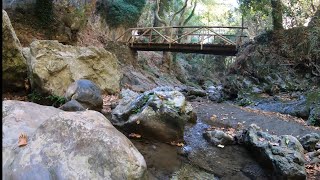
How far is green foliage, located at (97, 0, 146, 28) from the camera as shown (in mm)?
19172

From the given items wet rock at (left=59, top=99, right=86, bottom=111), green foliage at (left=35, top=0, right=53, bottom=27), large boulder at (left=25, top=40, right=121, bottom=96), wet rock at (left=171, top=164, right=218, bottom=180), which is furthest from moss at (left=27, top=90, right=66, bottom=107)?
green foliage at (left=35, top=0, right=53, bottom=27)

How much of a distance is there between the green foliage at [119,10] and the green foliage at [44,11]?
22.3 ft

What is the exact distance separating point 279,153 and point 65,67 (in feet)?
20.1

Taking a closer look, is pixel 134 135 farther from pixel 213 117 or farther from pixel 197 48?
pixel 197 48

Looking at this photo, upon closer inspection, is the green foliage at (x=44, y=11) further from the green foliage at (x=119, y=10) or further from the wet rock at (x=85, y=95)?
the green foliage at (x=119, y=10)

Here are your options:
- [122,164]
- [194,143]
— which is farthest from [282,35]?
[122,164]

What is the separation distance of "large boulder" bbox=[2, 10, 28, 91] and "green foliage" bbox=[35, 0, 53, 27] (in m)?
5.07

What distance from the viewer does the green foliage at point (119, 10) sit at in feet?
62.9

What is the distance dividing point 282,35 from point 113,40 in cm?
1000

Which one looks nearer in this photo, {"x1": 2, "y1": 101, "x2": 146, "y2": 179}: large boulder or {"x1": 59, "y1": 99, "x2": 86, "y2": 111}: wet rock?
{"x1": 2, "y1": 101, "x2": 146, "y2": 179}: large boulder

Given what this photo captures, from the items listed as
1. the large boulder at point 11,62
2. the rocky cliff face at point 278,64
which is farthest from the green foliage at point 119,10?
→ the large boulder at point 11,62

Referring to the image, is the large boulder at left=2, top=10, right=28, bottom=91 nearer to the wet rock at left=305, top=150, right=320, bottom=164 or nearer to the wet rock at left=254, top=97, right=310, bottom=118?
the wet rock at left=305, top=150, right=320, bottom=164

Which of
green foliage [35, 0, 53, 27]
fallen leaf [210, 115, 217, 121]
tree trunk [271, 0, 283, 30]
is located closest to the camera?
fallen leaf [210, 115, 217, 121]

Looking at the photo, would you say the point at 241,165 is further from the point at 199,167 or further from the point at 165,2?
the point at 165,2
